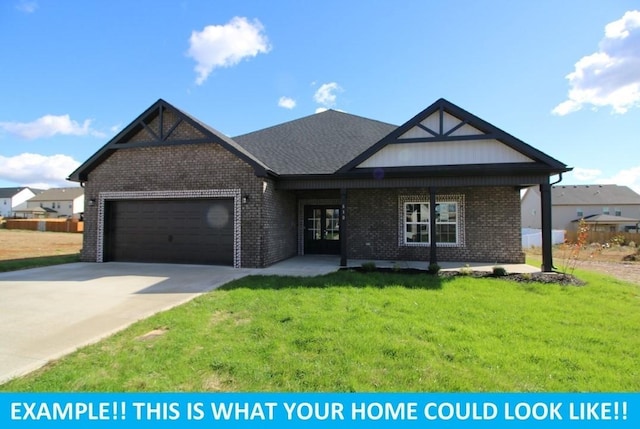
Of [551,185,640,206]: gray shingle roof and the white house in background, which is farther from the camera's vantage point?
the white house in background

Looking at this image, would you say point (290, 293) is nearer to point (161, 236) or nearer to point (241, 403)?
point (241, 403)

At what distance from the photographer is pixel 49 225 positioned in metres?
39.8

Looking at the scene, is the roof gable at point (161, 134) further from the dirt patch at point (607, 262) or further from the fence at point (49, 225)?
the fence at point (49, 225)

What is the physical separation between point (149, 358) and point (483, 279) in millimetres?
7997

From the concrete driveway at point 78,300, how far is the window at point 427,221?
613 centimetres

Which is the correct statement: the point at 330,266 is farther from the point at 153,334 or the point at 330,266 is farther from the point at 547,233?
the point at 153,334

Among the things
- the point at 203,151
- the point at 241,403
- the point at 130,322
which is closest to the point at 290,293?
the point at 130,322

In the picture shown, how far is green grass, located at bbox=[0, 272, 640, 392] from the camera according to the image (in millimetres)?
3461

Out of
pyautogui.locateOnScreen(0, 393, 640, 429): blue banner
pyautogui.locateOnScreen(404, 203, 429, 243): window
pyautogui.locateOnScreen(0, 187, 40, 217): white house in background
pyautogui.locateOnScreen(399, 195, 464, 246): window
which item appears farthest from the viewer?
pyautogui.locateOnScreen(0, 187, 40, 217): white house in background

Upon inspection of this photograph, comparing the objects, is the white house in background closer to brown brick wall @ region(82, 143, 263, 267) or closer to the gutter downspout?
brown brick wall @ region(82, 143, 263, 267)

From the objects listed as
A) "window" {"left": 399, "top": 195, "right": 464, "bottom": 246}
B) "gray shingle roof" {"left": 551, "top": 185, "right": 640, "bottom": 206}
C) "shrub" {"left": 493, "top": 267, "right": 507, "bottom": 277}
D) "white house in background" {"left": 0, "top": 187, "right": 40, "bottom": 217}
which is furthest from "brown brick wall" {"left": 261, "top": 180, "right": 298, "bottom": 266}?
"white house in background" {"left": 0, "top": 187, "right": 40, "bottom": 217}

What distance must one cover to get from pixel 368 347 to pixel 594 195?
56.5 meters

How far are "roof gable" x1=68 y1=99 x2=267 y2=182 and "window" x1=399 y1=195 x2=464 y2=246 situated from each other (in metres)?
5.78

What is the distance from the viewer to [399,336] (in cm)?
468
